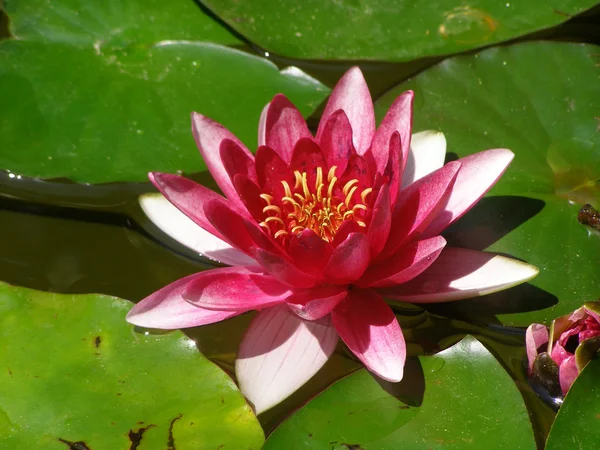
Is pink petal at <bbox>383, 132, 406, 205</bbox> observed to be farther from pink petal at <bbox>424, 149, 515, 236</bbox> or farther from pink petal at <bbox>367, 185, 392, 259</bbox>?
pink petal at <bbox>424, 149, 515, 236</bbox>

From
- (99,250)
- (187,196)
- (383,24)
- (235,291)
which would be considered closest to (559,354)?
(235,291)

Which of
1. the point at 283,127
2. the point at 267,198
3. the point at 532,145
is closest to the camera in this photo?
the point at 267,198

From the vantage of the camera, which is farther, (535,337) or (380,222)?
(535,337)

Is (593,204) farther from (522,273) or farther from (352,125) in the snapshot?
(352,125)

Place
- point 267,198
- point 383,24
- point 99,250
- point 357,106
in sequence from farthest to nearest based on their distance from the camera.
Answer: point 383,24 → point 99,250 → point 357,106 → point 267,198

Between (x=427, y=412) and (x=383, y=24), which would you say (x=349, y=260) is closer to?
(x=427, y=412)

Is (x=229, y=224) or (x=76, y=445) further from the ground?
(x=229, y=224)

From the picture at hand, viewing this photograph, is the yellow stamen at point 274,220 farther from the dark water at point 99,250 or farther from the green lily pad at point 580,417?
the green lily pad at point 580,417
